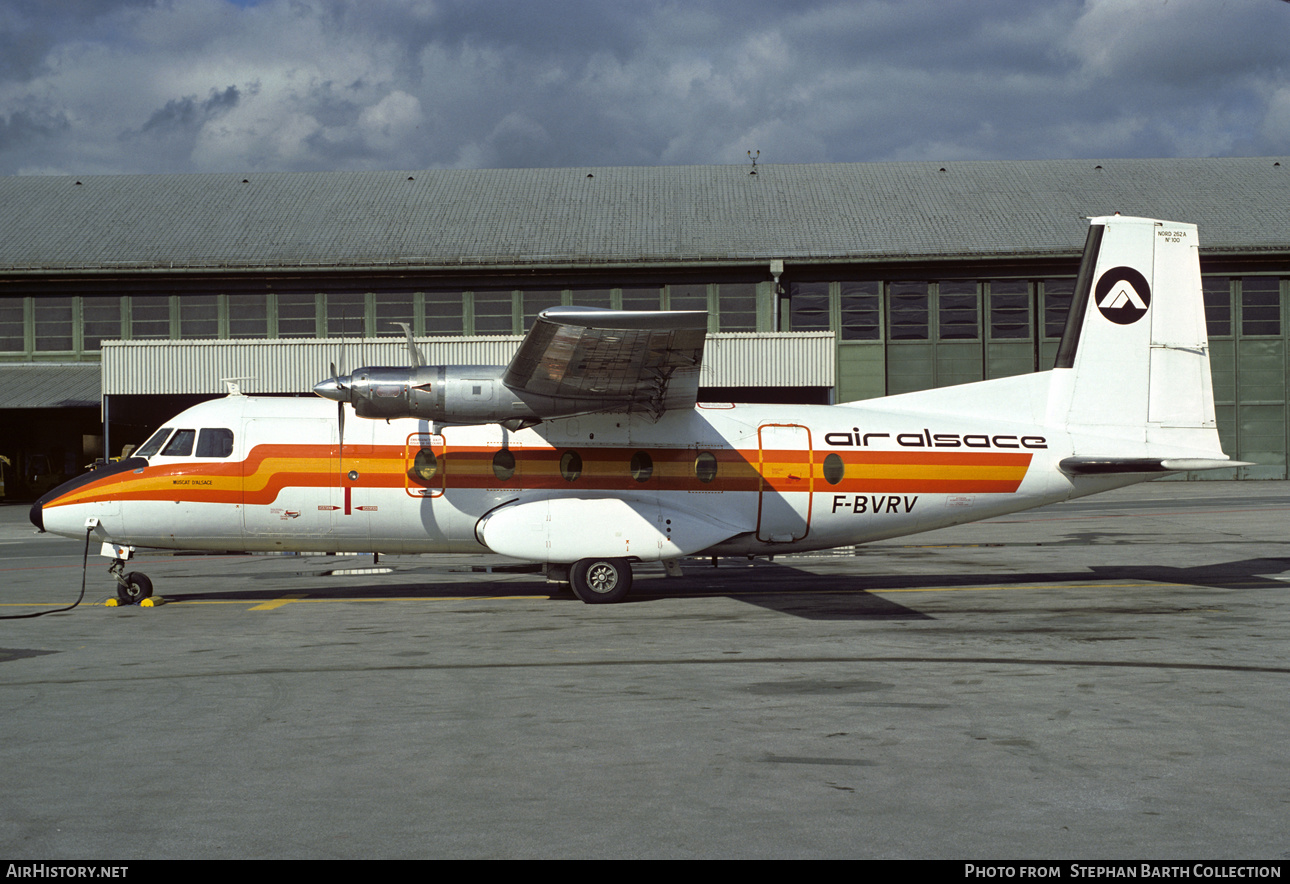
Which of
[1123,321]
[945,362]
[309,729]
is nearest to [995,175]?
[945,362]

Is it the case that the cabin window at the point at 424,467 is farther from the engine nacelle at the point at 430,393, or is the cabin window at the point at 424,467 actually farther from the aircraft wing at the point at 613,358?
the aircraft wing at the point at 613,358

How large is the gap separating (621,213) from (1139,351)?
29.5 meters

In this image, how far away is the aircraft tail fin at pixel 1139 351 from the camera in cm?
1587

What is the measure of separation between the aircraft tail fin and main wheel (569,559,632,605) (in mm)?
7312

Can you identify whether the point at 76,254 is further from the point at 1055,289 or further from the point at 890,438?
the point at 1055,289

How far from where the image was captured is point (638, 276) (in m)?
40.0

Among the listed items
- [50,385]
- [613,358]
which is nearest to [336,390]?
[613,358]

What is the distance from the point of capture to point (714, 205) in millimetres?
43281

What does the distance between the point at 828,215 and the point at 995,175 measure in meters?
9.39

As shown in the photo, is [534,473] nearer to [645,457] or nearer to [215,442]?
[645,457]

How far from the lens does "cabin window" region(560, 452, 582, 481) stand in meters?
15.0

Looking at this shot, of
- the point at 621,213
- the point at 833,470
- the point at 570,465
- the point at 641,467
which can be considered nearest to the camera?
the point at 570,465

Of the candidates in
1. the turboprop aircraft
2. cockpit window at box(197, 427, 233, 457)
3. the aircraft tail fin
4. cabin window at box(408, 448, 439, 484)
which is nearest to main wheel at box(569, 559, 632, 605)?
the turboprop aircraft

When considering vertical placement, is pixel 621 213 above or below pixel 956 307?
above
